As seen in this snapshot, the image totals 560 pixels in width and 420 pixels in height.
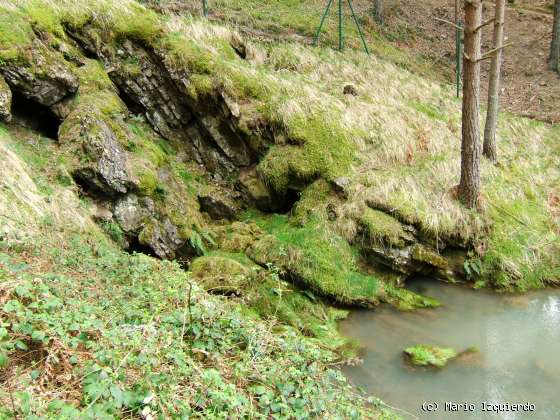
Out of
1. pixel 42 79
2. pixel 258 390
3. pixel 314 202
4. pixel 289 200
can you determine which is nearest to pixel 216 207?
pixel 289 200

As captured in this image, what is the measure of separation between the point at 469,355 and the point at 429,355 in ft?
1.88

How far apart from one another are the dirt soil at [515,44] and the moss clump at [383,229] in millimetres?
9559

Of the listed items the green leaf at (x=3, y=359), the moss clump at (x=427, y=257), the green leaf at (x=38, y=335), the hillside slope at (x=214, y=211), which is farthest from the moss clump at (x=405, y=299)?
Answer: the green leaf at (x=3, y=359)

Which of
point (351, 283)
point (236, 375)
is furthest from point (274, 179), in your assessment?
point (236, 375)

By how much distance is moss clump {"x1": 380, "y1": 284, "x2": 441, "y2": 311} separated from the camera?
8148 millimetres

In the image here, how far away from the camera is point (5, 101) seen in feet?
23.7

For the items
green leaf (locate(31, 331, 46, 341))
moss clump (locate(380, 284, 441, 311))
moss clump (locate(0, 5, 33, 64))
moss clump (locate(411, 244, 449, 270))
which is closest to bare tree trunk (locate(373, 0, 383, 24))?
moss clump (locate(411, 244, 449, 270))

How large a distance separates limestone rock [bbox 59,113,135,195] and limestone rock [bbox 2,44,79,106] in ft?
1.73

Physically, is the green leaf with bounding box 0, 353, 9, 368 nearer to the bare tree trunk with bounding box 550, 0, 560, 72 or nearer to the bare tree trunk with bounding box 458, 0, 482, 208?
the bare tree trunk with bounding box 458, 0, 482, 208

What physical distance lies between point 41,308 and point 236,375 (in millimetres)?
1589

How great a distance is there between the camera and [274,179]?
9.62 metres

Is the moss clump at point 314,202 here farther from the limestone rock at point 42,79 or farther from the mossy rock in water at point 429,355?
the limestone rock at point 42,79

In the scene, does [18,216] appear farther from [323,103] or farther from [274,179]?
[323,103]

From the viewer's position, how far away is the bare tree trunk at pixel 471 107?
8445mm
